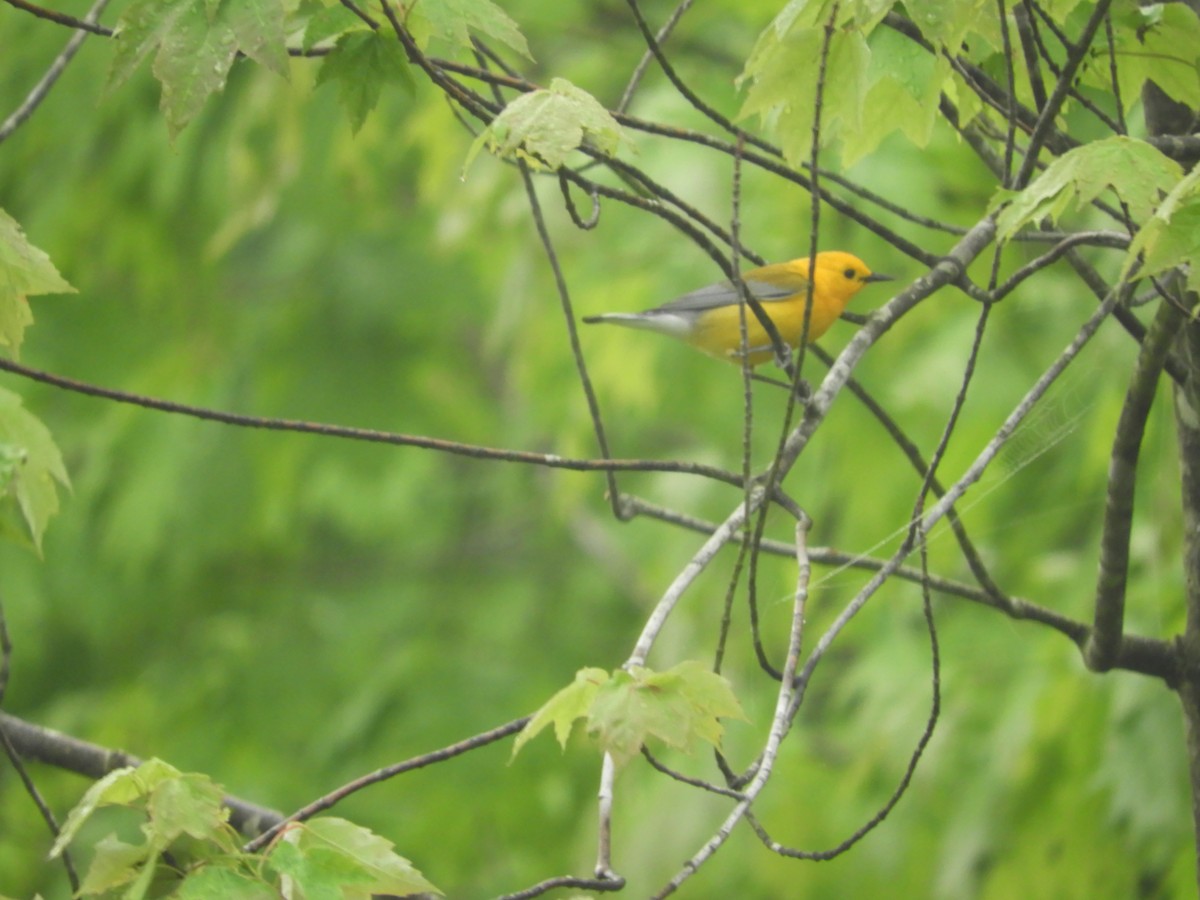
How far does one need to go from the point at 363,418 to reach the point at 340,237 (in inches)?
43.9

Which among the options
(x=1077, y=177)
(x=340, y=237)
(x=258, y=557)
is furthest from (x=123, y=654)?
(x=1077, y=177)

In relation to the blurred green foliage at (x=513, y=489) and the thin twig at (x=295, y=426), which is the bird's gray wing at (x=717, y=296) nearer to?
the blurred green foliage at (x=513, y=489)

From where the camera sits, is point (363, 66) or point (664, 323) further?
point (664, 323)

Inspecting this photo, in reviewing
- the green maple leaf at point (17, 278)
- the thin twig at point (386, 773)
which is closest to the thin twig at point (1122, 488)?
the thin twig at point (386, 773)

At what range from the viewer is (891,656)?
19.1 ft

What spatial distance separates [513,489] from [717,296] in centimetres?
663

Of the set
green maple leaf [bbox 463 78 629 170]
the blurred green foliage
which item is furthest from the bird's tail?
green maple leaf [bbox 463 78 629 170]

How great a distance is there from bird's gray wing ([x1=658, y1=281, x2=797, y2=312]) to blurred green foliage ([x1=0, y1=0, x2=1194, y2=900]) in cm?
66

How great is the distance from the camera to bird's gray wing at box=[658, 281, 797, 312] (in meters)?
4.84

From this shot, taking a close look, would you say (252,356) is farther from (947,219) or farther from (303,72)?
(947,219)

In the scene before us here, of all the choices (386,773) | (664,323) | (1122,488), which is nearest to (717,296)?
(664,323)

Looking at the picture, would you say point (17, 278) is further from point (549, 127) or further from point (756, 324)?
point (756, 324)

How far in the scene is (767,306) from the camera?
4.96m

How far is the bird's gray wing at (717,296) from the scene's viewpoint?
15.9ft
